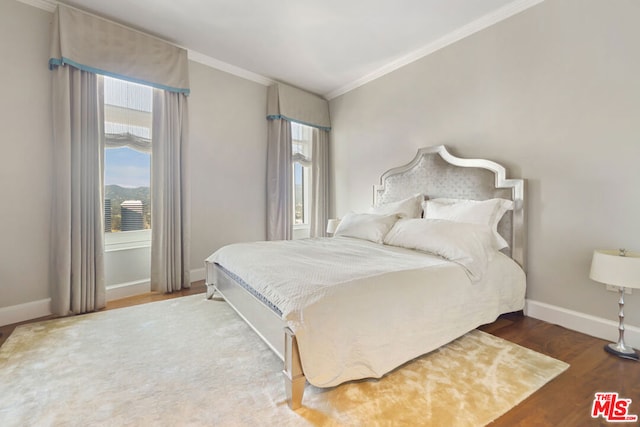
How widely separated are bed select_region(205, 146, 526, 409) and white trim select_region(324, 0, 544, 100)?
45.0 inches

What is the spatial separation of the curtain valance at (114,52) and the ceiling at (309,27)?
0.40ft

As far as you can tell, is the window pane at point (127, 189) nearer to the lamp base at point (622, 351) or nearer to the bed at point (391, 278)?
the bed at point (391, 278)

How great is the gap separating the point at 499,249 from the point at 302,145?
319 cm

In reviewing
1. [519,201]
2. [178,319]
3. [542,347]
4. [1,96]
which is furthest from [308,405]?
[1,96]

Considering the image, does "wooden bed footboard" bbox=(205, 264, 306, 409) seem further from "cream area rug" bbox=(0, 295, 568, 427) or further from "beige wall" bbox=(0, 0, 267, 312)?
"beige wall" bbox=(0, 0, 267, 312)

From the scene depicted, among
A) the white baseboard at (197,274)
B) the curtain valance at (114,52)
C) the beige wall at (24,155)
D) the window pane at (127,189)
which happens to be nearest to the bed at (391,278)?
the white baseboard at (197,274)

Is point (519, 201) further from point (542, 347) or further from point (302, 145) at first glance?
point (302, 145)

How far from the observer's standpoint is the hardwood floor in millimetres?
1366

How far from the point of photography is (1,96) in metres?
2.45

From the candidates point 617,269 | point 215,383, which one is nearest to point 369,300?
point 215,383

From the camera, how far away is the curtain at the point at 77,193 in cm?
259

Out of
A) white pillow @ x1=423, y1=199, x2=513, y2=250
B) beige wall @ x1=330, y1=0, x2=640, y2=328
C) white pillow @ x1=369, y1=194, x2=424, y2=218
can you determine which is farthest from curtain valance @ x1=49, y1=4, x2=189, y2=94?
white pillow @ x1=423, y1=199, x2=513, y2=250

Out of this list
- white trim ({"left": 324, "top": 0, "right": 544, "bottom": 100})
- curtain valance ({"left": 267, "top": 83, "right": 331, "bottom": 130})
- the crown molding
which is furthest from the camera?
curtain valance ({"left": 267, "top": 83, "right": 331, "bottom": 130})

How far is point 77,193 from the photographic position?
266 cm
